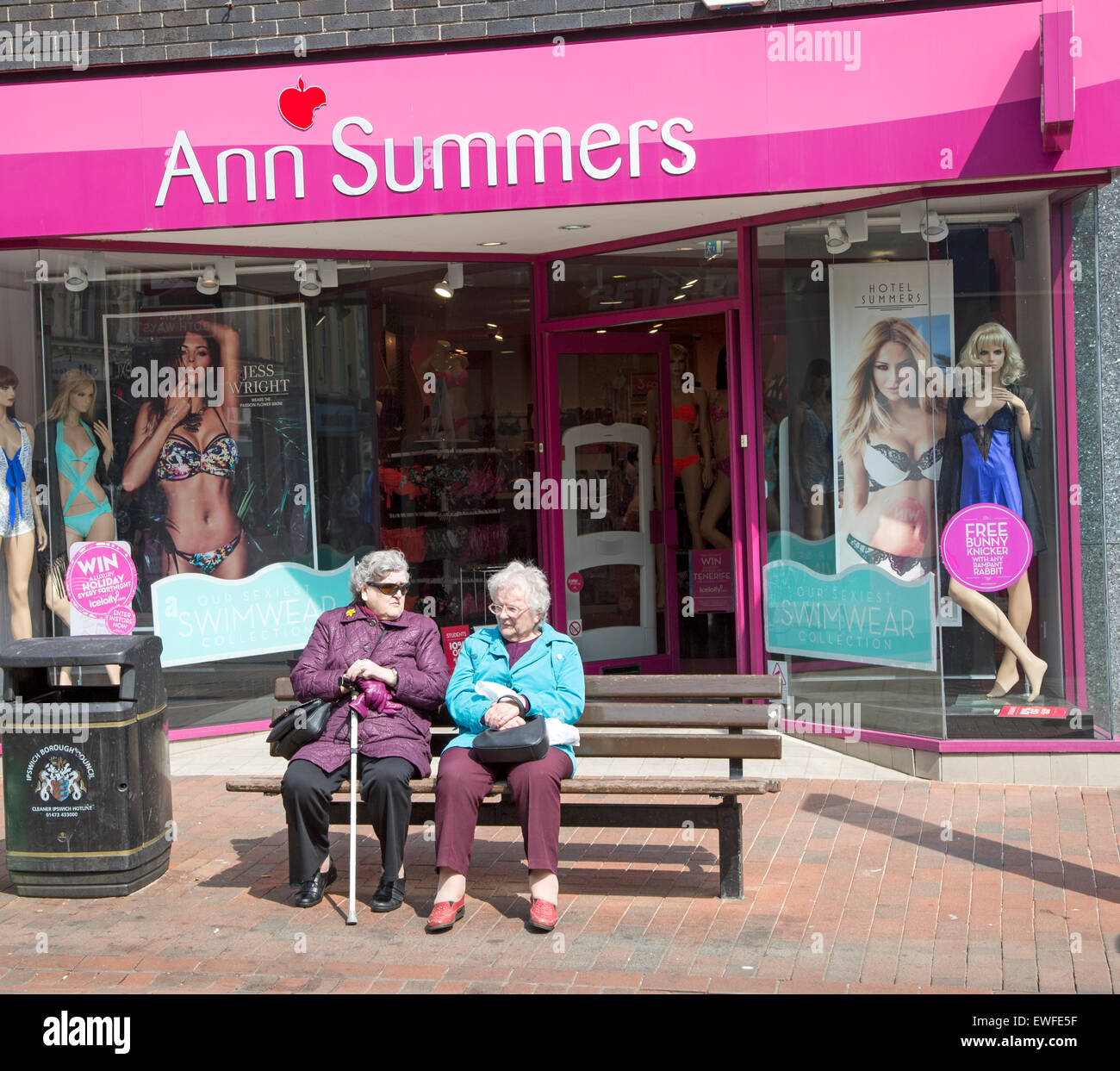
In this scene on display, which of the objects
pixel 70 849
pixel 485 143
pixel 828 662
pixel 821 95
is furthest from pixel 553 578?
pixel 70 849

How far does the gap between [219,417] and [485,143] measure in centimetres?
265

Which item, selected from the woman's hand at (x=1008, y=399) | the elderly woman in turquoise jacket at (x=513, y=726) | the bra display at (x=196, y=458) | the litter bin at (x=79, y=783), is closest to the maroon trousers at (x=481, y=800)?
the elderly woman in turquoise jacket at (x=513, y=726)

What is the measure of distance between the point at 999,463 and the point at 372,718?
153 inches

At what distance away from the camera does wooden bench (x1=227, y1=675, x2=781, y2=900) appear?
5031 millimetres

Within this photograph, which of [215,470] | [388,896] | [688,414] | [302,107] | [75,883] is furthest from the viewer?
[688,414]

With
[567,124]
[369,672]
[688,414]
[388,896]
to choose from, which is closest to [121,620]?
[369,672]

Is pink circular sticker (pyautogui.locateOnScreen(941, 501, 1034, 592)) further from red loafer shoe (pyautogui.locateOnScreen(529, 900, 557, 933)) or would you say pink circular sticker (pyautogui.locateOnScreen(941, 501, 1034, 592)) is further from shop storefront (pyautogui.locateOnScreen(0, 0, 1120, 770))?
red loafer shoe (pyautogui.locateOnScreen(529, 900, 557, 933))

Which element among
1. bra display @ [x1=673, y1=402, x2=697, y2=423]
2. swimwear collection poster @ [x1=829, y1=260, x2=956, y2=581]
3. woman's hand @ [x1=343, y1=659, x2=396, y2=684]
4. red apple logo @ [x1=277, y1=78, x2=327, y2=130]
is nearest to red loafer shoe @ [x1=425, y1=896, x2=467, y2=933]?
woman's hand @ [x1=343, y1=659, x2=396, y2=684]

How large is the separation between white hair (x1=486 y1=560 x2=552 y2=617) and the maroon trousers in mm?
665

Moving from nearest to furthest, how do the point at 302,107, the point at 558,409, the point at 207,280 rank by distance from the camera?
the point at 302,107
the point at 207,280
the point at 558,409

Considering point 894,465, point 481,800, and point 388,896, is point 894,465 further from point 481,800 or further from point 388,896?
point 388,896

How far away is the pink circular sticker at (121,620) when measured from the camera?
26.8 ft

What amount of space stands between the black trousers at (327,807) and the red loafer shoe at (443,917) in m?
0.35

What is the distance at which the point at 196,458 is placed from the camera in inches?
331
